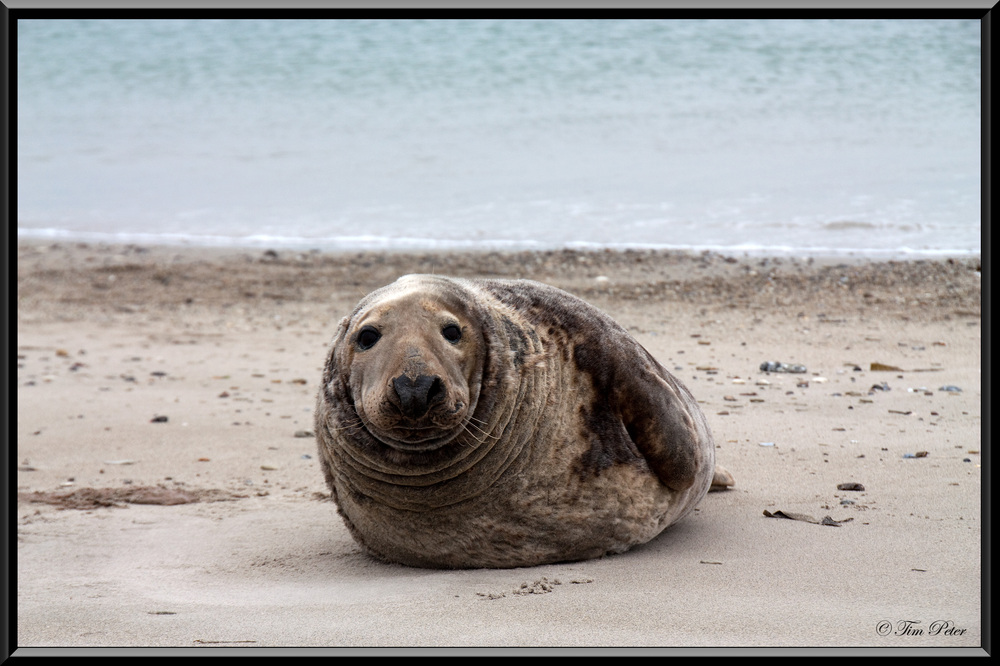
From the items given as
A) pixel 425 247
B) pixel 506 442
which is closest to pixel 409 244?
pixel 425 247

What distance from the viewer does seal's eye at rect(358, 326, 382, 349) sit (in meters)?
3.61

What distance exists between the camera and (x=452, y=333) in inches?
144

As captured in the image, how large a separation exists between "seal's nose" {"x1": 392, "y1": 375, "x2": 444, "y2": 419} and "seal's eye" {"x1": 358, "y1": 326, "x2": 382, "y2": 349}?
309 mm

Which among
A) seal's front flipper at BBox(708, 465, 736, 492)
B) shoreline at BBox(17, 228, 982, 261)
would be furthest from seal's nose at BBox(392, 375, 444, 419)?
shoreline at BBox(17, 228, 982, 261)

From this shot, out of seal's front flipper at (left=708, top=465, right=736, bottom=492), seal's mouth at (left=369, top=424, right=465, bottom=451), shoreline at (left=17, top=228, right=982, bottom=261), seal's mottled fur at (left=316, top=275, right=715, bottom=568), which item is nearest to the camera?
seal's mouth at (left=369, top=424, right=465, bottom=451)

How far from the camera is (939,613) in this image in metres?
3.17

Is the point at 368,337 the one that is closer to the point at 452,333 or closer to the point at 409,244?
the point at 452,333

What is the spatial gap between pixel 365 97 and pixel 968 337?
1813 centimetres

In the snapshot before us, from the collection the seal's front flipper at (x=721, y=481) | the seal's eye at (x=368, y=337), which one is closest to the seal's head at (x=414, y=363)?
the seal's eye at (x=368, y=337)

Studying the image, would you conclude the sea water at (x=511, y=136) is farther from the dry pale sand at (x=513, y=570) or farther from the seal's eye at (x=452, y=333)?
the seal's eye at (x=452, y=333)

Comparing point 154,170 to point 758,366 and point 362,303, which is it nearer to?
point 758,366

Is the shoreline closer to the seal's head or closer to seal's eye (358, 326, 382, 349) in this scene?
the seal's head

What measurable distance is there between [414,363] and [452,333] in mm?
334

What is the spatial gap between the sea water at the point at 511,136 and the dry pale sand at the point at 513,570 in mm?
2196
